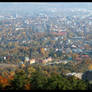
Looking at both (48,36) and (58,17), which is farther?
(58,17)

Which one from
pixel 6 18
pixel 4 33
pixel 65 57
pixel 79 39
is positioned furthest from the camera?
pixel 6 18

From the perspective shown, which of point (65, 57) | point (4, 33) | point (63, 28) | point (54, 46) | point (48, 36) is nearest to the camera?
point (65, 57)

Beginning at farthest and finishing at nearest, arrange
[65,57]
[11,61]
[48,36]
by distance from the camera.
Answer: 1. [48,36]
2. [65,57]
3. [11,61]

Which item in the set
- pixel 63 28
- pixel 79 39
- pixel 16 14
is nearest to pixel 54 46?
pixel 79 39

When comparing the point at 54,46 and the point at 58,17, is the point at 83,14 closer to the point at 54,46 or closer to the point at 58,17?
the point at 58,17

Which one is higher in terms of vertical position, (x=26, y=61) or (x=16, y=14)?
(x=16, y=14)

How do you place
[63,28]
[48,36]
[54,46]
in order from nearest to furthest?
1. [54,46]
2. [48,36]
3. [63,28]

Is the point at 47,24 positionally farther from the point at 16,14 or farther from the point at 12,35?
the point at 12,35

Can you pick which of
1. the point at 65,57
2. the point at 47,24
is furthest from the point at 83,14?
the point at 65,57

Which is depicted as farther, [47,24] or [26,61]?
[47,24]
